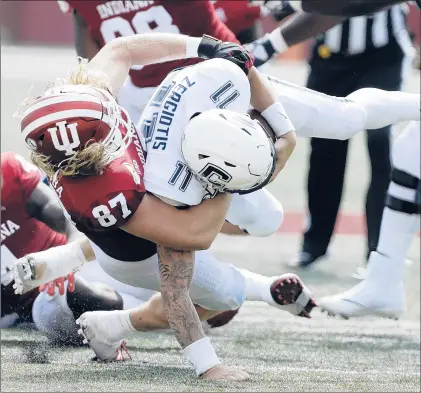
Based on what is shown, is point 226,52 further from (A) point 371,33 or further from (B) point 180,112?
(A) point 371,33

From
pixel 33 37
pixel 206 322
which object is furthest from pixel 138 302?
pixel 33 37

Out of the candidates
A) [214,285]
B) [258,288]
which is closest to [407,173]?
[258,288]

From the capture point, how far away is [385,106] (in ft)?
11.7

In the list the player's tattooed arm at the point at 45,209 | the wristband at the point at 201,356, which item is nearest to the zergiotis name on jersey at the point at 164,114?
the wristband at the point at 201,356

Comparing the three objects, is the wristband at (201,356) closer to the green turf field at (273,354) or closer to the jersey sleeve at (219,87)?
the green turf field at (273,354)

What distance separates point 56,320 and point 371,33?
2.03 meters

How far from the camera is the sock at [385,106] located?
3562mm

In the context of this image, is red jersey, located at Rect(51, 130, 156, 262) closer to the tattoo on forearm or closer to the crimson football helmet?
the crimson football helmet

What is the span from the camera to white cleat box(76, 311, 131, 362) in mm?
3162

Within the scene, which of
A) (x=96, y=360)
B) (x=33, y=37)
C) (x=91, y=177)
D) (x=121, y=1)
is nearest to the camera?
(x=91, y=177)

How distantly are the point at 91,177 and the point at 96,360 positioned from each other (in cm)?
69

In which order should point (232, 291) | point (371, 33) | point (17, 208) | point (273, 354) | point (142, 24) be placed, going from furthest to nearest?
1. point (371, 33)
2. point (142, 24)
3. point (17, 208)
4. point (273, 354)
5. point (232, 291)

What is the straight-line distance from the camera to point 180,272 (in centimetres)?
290

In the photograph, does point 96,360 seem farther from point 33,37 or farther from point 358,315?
point 33,37
